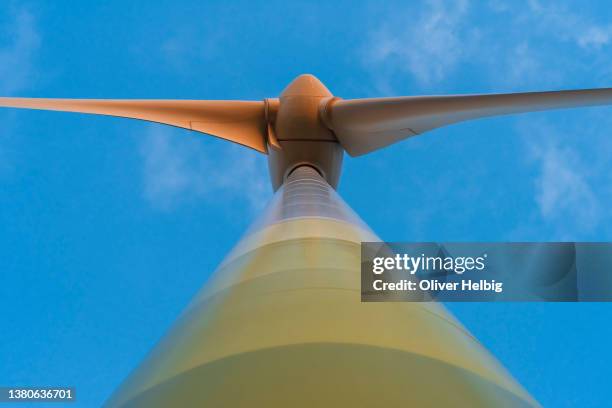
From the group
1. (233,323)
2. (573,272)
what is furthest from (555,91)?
(233,323)

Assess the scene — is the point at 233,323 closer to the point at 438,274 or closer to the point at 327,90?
the point at 438,274

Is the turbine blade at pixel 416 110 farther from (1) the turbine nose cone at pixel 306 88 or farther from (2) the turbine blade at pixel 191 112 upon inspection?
(2) the turbine blade at pixel 191 112

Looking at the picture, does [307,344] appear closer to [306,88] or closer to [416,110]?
[416,110]

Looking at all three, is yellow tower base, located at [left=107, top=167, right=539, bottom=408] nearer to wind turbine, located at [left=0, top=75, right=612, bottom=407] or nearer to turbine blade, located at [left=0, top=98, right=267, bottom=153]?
wind turbine, located at [left=0, top=75, right=612, bottom=407]

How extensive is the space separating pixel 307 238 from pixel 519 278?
2.05 m

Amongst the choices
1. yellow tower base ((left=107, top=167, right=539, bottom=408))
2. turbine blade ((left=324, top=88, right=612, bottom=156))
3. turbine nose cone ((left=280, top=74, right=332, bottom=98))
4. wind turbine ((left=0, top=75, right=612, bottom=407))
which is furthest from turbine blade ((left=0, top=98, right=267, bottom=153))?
yellow tower base ((left=107, top=167, right=539, bottom=408))

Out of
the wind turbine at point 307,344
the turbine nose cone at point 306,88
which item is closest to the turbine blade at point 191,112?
the turbine nose cone at point 306,88

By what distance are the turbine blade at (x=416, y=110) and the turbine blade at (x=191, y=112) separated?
175 centimetres

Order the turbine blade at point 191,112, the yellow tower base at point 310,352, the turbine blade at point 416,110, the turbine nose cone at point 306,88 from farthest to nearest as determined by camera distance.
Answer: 1. the turbine nose cone at point 306,88
2. the turbine blade at point 191,112
3. the turbine blade at point 416,110
4. the yellow tower base at point 310,352

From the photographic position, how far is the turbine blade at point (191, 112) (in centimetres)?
1259

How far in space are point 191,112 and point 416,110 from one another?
5059 mm

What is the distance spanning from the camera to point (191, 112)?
14.3m

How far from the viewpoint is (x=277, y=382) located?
106 inches

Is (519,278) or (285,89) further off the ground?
(285,89)
